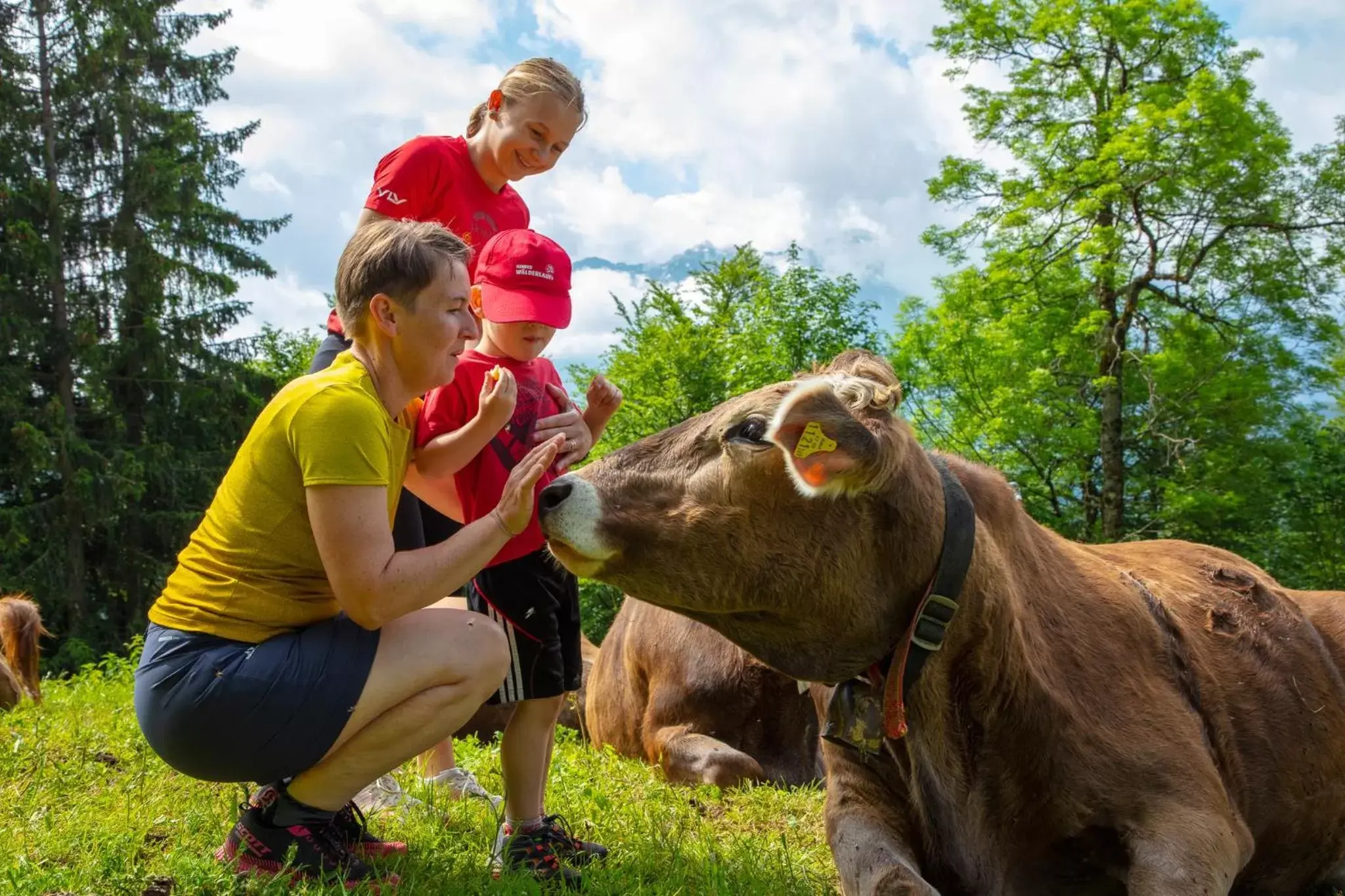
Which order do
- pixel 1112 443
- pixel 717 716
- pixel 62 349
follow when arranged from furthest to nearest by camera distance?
pixel 62 349, pixel 1112 443, pixel 717 716

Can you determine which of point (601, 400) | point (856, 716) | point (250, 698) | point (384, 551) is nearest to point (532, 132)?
point (601, 400)

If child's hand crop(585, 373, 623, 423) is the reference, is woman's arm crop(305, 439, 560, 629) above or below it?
below

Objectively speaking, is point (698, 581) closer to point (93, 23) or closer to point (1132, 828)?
point (1132, 828)

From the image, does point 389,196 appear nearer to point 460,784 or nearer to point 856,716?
point 460,784

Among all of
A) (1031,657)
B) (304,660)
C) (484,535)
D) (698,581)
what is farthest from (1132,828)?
(304,660)

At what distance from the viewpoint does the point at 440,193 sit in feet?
15.0

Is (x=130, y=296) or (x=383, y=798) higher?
(x=130, y=296)

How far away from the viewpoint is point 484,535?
3186 mm

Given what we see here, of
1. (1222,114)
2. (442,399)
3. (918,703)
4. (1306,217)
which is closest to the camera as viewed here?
(918,703)

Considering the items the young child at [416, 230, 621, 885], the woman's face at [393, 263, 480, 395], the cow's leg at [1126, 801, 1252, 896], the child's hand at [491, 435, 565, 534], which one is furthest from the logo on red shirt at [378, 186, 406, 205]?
the cow's leg at [1126, 801, 1252, 896]

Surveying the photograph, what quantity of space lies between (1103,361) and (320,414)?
70.5ft

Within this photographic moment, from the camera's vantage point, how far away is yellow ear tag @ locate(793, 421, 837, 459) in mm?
3088

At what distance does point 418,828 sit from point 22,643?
25.0 ft

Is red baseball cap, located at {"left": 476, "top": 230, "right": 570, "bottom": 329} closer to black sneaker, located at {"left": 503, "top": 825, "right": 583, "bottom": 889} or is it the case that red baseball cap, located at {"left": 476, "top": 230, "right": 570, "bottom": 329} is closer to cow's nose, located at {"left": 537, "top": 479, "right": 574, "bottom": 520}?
cow's nose, located at {"left": 537, "top": 479, "right": 574, "bottom": 520}
